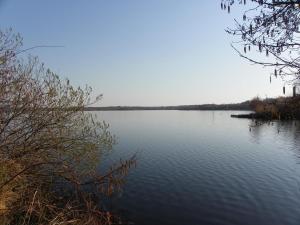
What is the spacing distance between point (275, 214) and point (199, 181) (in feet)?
21.9

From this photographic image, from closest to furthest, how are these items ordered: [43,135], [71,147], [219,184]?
1. [43,135]
2. [71,147]
3. [219,184]

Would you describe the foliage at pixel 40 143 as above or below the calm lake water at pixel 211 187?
above

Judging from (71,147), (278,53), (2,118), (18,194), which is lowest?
(18,194)

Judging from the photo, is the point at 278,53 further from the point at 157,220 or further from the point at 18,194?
the point at 157,220

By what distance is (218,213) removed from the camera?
17.2 metres

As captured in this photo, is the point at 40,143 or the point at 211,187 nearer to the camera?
the point at 40,143

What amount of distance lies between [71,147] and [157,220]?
16.4 ft

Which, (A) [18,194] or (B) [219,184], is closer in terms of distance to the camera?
(A) [18,194]

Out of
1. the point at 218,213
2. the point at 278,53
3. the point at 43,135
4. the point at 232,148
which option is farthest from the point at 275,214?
the point at 232,148

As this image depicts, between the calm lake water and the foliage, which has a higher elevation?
the foliage

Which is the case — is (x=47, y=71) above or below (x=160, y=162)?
above

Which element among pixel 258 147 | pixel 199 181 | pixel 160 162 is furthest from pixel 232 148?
pixel 199 181

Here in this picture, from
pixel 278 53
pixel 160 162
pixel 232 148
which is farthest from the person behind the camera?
pixel 232 148

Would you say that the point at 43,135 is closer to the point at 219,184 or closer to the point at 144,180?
the point at 144,180
